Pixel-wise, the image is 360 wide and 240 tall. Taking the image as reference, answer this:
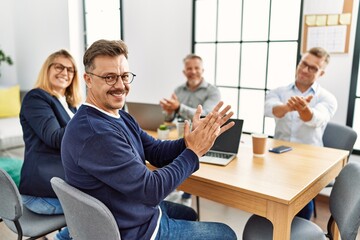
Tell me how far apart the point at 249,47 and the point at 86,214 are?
107 inches

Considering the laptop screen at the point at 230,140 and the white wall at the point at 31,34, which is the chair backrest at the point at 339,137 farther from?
the white wall at the point at 31,34

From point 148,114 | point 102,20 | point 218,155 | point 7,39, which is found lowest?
point 218,155

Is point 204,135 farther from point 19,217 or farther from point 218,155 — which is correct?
point 19,217

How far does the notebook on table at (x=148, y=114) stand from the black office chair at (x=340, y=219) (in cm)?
104

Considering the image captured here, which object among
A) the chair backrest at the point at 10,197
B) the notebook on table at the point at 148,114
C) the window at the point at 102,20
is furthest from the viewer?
the window at the point at 102,20

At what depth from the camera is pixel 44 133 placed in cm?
181

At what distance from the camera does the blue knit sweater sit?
113 centimetres

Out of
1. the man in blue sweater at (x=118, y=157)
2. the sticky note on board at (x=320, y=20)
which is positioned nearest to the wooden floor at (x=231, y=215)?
the man in blue sweater at (x=118, y=157)

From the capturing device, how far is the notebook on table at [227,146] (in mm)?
1846

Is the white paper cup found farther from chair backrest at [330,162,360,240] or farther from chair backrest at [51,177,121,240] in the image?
chair backrest at [51,177,121,240]

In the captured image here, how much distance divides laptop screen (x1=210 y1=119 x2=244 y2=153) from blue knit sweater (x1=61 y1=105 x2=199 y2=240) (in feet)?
2.01

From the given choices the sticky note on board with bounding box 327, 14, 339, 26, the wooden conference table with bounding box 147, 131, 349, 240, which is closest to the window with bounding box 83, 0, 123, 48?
the sticky note on board with bounding box 327, 14, 339, 26

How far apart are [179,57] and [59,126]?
87.0 inches

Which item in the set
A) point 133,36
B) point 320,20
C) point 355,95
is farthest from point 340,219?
point 133,36
